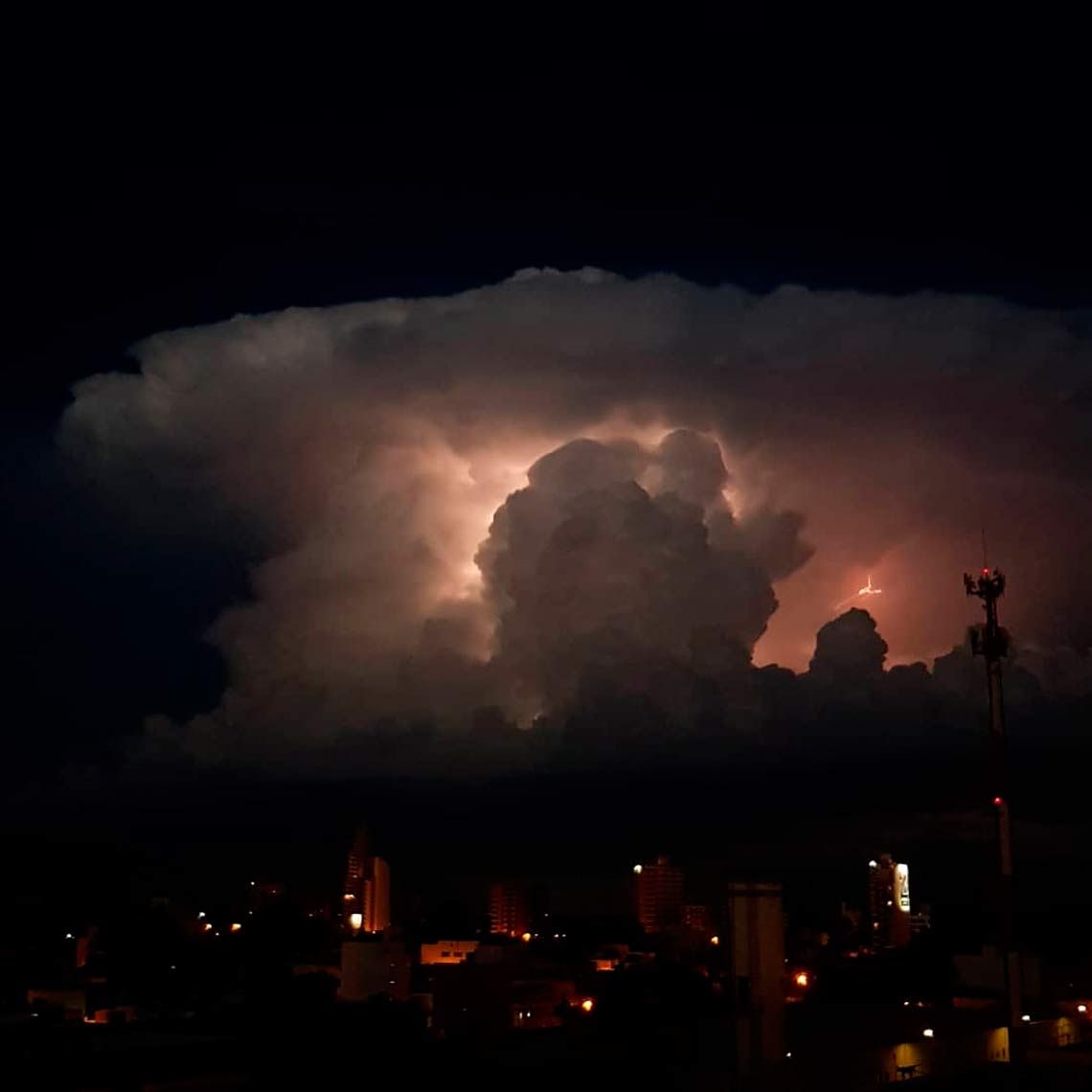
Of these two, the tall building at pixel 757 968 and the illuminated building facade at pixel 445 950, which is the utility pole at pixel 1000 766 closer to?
the tall building at pixel 757 968

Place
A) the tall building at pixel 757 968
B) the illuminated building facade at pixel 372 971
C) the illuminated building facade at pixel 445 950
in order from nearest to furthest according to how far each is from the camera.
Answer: the tall building at pixel 757 968 → the illuminated building facade at pixel 372 971 → the illuminated building facade at pixel 445 950

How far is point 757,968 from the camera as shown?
84.0ft

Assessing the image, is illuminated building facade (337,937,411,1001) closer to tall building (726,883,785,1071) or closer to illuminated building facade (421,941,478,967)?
illuminated building facade (421,941,478,967)

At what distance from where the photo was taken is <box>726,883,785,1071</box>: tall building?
25.3 meters

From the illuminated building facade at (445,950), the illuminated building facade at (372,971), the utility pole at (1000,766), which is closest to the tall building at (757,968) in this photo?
the utility pole at (1000,766)

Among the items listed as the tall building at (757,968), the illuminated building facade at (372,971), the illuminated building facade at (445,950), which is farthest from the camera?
the illuminated building facade at (445,950)

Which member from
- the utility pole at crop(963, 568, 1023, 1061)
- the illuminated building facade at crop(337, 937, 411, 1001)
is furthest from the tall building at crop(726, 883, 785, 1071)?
the illuminated building facade at crop(337, 937, 411, 1001)

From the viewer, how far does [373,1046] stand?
25.3m

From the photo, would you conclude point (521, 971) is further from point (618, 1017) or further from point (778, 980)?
point (778, 980)

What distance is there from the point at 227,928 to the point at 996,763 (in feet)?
248

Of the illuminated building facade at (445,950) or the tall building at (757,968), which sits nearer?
the tall building at (757,968)

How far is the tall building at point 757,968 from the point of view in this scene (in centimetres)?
2533

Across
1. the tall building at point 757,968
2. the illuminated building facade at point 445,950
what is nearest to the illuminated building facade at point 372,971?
the illuminated building facade at point 445,950

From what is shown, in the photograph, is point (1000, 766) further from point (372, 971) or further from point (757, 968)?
point (372, 971)
